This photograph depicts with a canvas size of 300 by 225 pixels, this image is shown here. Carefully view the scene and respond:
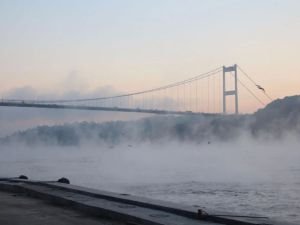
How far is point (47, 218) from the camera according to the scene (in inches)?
302

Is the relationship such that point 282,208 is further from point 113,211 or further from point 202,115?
point 202,115

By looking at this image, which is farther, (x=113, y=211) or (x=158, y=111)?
(x=158, y=111)

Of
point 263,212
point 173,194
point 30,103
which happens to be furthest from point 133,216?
point 30,103

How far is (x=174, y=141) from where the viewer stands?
251 feet

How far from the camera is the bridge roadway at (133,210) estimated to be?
271 inches

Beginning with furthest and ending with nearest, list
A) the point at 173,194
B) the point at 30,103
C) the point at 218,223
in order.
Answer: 1. the point at 30,103
2. the point at 173,194
3. the point at 218,223

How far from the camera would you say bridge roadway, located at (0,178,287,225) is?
6.88 m

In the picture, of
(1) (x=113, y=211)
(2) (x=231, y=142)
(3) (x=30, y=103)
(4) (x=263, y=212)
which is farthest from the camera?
(2) (x=231, y=142)

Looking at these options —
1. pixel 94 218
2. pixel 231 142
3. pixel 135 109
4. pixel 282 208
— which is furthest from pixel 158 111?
pixel 94 218

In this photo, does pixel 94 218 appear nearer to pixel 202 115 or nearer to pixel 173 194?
pixel 173 194

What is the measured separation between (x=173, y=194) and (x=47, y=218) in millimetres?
8336

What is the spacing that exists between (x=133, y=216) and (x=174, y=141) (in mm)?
69412

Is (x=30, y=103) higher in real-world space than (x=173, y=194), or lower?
higher

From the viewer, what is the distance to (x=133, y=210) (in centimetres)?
779
